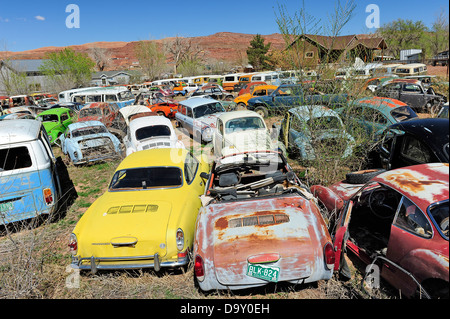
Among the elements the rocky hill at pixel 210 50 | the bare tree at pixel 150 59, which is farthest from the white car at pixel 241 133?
the rocky hill at pixel 210 50

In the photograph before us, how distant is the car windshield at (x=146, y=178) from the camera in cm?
527

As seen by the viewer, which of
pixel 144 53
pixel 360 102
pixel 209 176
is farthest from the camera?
pixel 144 53

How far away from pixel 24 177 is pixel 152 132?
451 cm

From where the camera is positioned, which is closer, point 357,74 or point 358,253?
point 358,253

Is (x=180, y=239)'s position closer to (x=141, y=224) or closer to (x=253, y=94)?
(x=141, y=224)

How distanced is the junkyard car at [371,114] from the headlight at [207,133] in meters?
5.36

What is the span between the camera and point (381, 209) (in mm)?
4426

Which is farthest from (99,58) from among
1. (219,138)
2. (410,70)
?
(219,138)

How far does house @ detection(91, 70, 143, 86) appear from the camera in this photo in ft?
179

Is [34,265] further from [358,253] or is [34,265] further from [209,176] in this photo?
[358,253]

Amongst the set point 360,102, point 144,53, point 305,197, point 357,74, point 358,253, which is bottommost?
point 358,253

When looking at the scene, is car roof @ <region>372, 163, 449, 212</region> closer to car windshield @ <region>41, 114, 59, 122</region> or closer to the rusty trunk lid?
the rusty trunk lid
